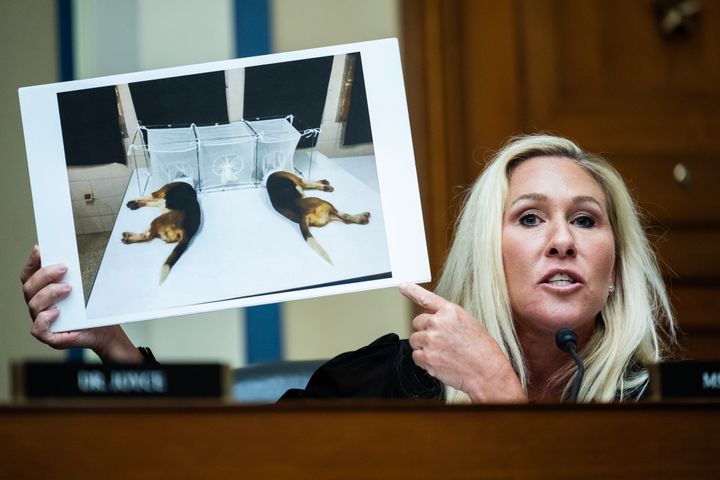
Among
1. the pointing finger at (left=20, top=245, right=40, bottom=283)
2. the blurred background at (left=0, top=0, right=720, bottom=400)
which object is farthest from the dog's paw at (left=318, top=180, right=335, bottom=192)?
the blurred background at (left=0, top=0, right=720, bottom=400)

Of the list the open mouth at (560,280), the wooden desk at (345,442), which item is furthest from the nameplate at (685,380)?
the open mouth at (560,280)

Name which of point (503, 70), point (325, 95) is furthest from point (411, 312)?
point (325, 95)

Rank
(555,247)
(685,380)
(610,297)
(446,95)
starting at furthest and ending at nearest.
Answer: (446,95) → (610,297) → (555,247) → (685,380)

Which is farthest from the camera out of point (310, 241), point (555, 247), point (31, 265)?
point (555, 247)

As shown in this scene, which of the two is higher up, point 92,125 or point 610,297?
point 92,125

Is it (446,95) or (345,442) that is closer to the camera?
(345,442)

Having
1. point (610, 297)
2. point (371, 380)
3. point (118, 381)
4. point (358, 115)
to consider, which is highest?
point (358, 115)

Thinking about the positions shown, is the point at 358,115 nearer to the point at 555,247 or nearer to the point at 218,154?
the point at 218,154

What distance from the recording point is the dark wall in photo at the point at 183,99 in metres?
1.57

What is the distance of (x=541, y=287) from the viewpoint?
1.77m

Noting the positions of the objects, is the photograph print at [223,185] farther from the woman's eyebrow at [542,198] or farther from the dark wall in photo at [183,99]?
the woman's eyebrow at [542,198]

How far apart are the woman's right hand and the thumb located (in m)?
0.43

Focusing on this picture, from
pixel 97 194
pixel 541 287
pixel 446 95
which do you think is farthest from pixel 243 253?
pixel 446 95

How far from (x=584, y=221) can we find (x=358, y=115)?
20.6 inches
